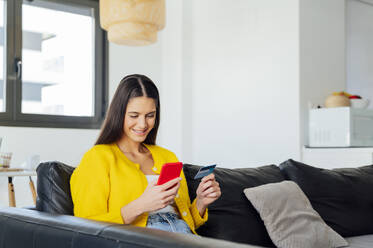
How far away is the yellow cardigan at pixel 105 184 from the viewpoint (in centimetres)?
163

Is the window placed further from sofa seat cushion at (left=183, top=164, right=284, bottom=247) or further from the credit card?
the credit card

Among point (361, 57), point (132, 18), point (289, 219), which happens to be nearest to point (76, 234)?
point (289, 219)

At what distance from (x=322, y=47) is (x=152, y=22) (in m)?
1.93

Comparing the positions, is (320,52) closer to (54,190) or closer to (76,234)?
(54,190)

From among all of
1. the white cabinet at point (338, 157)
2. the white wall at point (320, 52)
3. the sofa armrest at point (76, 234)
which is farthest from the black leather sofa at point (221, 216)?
the white wall at point (320, 52)

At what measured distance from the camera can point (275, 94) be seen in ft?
15.7

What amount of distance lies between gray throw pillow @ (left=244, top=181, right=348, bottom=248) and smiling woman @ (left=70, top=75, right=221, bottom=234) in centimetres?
32

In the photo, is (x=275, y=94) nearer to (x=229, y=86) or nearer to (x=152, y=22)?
(x=229, y=86)

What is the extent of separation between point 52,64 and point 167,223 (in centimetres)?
385

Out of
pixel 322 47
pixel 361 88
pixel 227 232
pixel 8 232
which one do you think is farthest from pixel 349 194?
pixel 361 88

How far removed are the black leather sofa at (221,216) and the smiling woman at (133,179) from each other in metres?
0.10

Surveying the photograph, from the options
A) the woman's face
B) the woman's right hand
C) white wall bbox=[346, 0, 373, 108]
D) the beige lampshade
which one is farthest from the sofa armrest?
white wall bbox=[346, 0, 373, 108]

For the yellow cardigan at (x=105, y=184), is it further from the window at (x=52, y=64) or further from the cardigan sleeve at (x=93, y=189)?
the window at (x=52, y=64)

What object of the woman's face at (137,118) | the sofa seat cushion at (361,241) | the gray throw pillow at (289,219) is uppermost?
the woman's face at (137,118)
